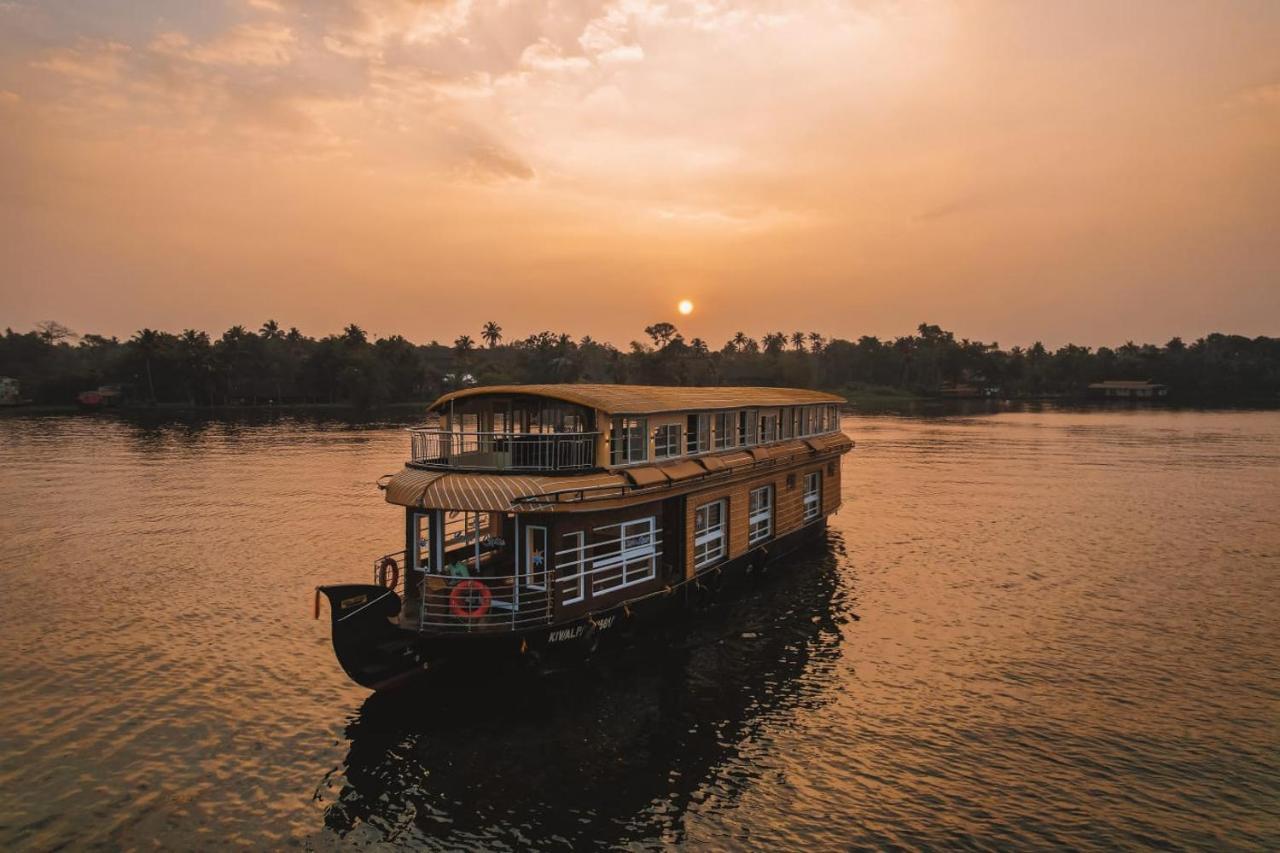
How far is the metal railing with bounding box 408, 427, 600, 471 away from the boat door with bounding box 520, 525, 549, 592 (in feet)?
5.76

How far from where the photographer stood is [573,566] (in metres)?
21.3

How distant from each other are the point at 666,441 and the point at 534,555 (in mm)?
6935

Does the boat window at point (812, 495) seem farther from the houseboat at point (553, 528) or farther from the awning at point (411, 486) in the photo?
the awning at point (411, 486)

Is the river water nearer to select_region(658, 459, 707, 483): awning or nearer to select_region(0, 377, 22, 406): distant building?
select_region(658, 459, 707, 483): awning

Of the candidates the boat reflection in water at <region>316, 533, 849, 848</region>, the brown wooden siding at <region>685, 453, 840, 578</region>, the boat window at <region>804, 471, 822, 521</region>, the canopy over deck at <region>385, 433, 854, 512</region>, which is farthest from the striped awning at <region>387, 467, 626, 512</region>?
the boat window at <region>804, 471, 822, 521</region>

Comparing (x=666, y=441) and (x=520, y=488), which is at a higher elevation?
(x=666, y=441)

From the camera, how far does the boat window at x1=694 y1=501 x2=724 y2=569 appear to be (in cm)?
2703

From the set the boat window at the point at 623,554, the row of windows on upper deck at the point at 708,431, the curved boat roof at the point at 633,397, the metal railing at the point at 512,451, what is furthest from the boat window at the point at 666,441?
the metal railing at the point at 512,451

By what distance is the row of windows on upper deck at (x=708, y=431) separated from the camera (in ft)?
77.4

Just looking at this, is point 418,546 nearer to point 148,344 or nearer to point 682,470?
point 682,470

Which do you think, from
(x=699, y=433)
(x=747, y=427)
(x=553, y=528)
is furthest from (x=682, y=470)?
(x=747, y=427)

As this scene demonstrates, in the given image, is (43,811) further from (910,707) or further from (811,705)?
(910,707)

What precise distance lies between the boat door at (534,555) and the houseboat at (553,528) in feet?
0.18

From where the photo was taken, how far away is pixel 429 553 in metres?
22.3
